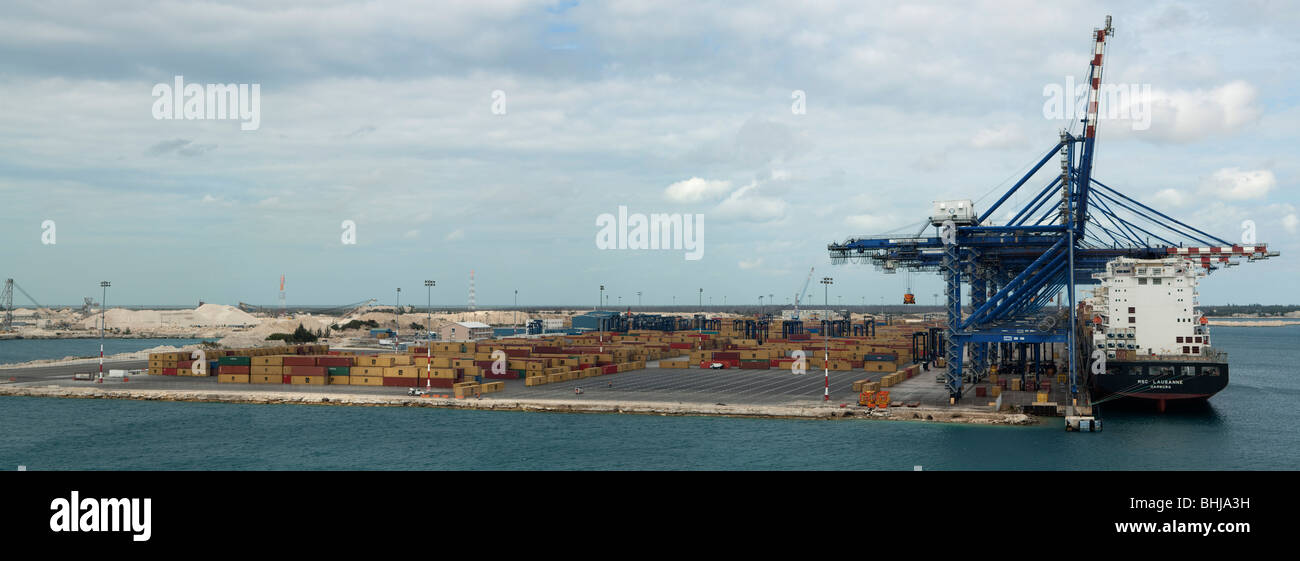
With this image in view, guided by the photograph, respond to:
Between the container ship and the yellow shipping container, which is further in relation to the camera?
the yellow shipping container

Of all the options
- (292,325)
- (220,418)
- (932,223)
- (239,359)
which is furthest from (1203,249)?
(292,325)

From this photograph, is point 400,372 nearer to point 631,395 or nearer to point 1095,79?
point 631,395

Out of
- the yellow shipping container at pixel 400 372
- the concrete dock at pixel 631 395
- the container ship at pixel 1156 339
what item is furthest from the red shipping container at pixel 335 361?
the container ship at pixel 1156 339

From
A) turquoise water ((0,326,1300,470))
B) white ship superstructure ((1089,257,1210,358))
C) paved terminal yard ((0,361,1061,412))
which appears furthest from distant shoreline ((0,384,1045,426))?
white ship superstructure ((1089,257,1210,358))

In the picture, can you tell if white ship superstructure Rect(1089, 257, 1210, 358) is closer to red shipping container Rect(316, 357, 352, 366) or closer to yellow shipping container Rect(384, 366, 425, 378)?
yellow shipping container Rect(384, 366, 425, 378)

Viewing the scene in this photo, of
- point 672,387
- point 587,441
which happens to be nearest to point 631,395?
point 672,387

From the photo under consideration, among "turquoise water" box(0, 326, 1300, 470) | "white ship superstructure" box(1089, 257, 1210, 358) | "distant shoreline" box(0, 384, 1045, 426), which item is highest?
"white ship superstructure" box(1089, 257, 1210, 358)

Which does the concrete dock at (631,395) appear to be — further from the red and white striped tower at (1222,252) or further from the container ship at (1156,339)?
the red and white striped tower at (1222,252)
